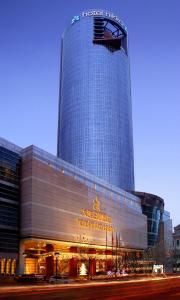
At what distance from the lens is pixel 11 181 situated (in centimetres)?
10731

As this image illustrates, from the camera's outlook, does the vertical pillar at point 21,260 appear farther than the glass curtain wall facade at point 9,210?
Yes

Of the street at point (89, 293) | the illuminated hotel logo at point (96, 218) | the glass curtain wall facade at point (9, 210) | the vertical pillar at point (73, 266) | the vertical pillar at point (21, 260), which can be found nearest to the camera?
the street at point (89, 293)

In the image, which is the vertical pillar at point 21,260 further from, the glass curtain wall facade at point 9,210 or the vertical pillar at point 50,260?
the vertical pillar at point 50,260

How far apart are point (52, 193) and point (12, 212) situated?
13237 millimetres

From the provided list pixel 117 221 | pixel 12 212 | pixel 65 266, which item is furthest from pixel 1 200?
pixel 117 221

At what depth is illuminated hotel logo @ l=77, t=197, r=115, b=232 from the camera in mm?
131250

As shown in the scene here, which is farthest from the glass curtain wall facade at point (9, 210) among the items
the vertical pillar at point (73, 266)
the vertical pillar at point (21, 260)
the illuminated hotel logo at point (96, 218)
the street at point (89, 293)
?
the street at point (89, 293)

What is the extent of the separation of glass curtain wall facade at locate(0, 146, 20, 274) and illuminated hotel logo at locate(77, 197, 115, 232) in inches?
1030

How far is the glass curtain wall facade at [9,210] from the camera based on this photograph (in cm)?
10285

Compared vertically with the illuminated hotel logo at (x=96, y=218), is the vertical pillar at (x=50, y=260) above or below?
below

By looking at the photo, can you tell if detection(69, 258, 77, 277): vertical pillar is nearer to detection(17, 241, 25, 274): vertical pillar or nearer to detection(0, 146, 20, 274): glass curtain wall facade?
detection(17, 241, 25, 274): vertical pillar

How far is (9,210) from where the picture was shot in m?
105

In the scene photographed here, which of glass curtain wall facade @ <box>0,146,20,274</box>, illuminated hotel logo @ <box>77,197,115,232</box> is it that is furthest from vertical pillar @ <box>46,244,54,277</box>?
glass curtain wall facade @ <box>0,146,20,274</box>

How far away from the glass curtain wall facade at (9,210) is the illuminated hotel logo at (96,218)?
26.2m
